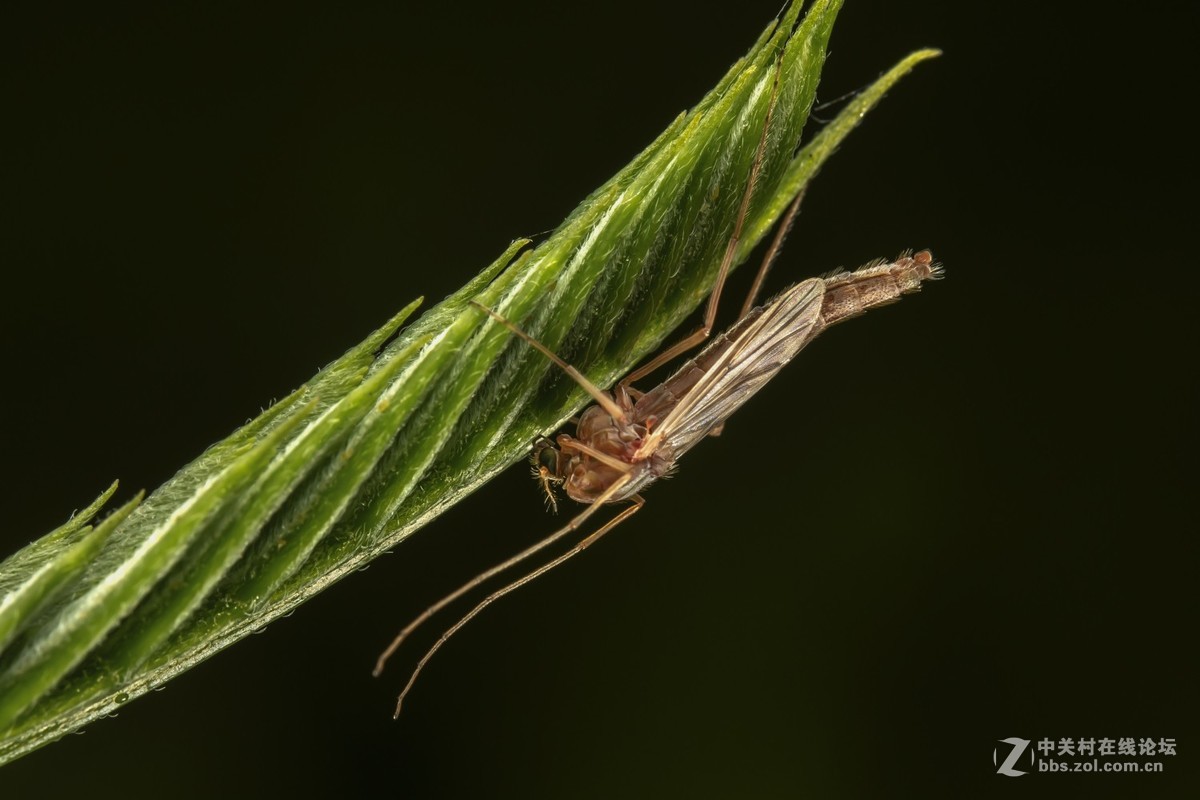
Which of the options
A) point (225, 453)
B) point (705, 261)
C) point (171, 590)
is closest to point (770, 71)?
point (705, 261)

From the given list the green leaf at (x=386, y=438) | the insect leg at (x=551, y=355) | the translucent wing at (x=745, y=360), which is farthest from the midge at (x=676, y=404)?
the green leaf at (x=386, y=438)

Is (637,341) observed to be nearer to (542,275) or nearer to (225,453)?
(542,275)

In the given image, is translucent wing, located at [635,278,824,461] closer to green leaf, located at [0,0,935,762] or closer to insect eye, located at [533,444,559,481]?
insect eye, located at [533,444,559,481]

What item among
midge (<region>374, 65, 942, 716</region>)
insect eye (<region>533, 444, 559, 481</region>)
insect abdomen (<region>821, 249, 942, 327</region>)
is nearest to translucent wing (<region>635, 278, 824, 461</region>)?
midge (<region>374, 65, 942, 716</region>)

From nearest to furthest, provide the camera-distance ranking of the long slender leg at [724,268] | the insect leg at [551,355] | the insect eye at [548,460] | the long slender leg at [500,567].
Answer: the insect leg at [551,355] → the long slender leg at [724,268] → the long slender leg at [500,567] → the insect eye at [548,460]

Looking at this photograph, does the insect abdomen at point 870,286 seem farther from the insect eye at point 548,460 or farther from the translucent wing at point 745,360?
the insect eye at point 548,460
